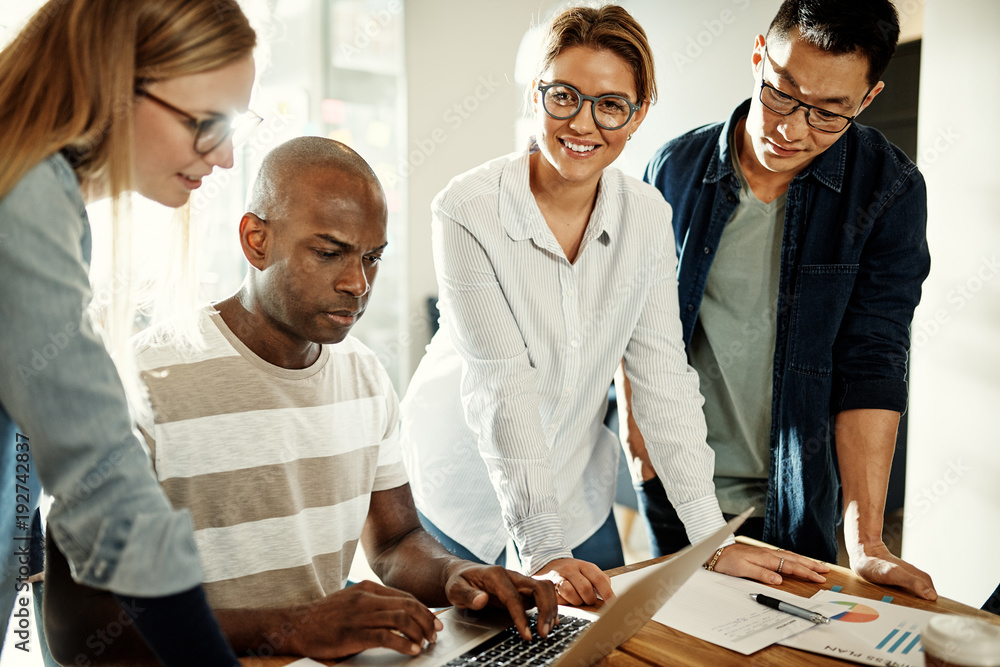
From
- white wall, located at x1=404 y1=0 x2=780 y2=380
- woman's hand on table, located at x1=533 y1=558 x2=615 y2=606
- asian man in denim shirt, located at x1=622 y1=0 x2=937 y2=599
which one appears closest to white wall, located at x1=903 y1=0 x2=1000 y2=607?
asian man in denim shirt, located at x1=622 y1=0 x2=937 y2=599

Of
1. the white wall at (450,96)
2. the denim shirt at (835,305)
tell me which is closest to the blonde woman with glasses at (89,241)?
the denim shirt at (835,305)

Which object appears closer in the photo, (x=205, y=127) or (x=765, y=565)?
(x=205, y=127)

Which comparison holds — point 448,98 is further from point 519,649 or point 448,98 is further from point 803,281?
point 519,649

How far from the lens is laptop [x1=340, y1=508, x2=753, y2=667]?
828 millimetres

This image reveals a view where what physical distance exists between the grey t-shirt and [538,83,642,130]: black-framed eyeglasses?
396 mm

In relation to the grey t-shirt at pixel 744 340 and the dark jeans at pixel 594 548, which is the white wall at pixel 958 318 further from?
the dark jeans at pixel 594 548

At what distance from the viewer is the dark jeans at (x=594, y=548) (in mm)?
1603

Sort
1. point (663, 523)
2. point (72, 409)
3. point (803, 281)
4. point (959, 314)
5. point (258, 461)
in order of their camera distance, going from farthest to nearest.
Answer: point (959, 314) → point (663, 523) → point (803, 281) → point (258, 461) → point (72, 409)

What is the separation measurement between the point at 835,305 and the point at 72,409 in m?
1.34

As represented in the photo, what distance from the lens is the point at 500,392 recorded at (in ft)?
4.56

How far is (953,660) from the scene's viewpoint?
0.79 metres

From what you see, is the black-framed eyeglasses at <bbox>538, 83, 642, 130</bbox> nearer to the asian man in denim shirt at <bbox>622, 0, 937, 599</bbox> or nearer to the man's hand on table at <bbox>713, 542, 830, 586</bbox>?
the asian man in denim shirt at <bbox>622, 0, 937, 599</bbox>

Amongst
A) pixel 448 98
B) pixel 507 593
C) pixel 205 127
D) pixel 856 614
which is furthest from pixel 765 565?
pixel 448 98

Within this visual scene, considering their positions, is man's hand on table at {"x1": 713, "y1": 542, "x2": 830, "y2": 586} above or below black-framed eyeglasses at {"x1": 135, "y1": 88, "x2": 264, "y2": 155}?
below
